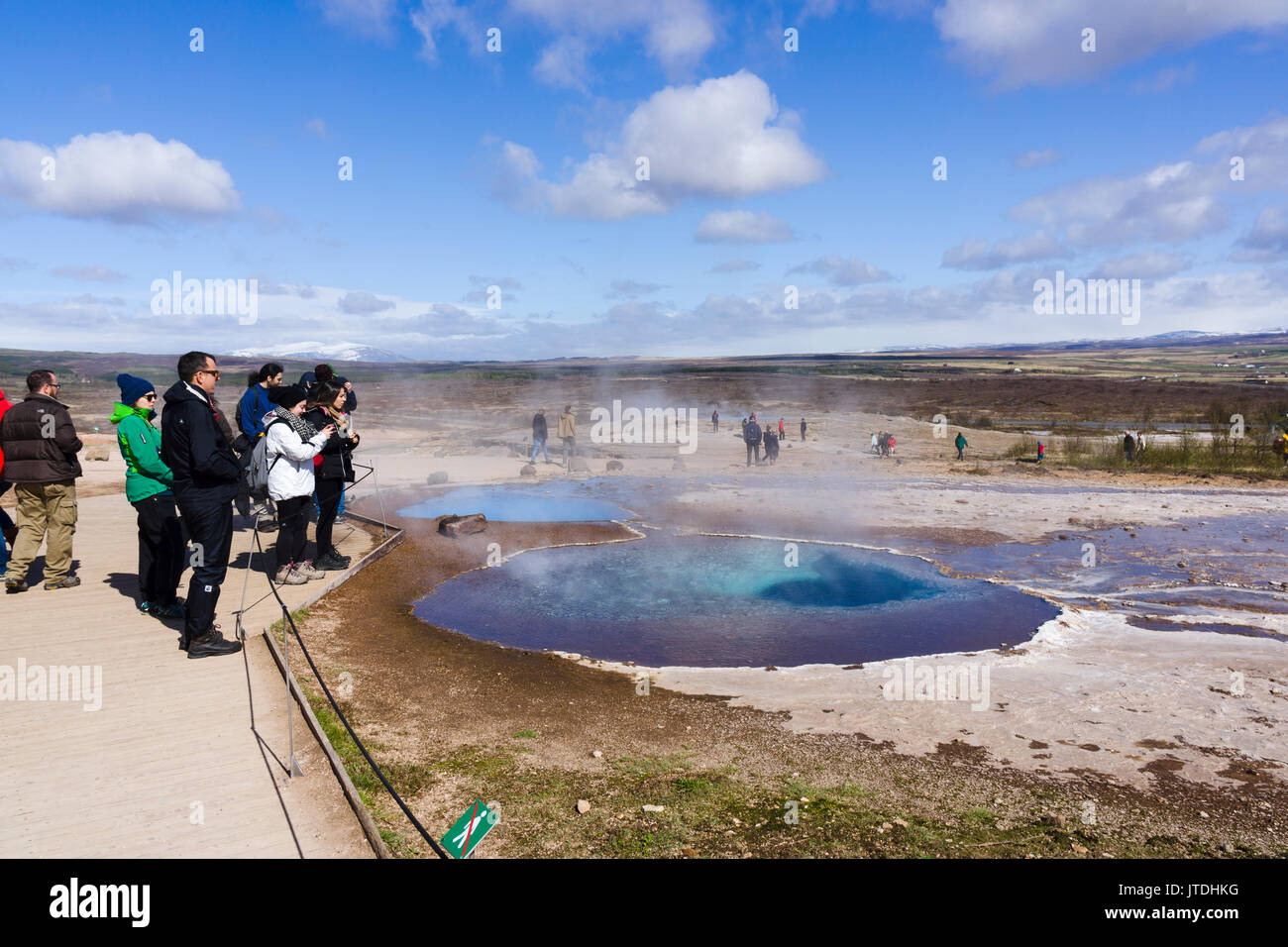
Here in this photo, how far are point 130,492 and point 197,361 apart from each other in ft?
5.13

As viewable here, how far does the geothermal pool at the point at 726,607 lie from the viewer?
301 inches

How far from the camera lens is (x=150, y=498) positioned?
20.6 ft

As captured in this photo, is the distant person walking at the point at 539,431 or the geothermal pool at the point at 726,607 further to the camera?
the distant person walking at the point at 539,431

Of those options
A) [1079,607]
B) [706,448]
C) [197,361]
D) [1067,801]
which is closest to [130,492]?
[197,361]

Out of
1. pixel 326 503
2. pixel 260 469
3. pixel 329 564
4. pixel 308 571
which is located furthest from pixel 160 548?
pixel 329 564

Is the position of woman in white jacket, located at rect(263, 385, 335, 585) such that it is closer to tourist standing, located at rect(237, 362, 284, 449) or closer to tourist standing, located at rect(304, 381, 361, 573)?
tourist standing, located at rect(304, 381, 361, 573)

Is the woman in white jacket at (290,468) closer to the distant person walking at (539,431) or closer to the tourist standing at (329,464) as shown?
the tourist standing at (329,464)

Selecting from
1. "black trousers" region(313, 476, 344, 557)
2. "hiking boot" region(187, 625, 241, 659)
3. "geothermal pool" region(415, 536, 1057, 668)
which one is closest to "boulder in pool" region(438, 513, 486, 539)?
"geothermal pool" region(415, 536, 1057, 668)

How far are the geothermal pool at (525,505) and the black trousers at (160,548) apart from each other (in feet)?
23.4

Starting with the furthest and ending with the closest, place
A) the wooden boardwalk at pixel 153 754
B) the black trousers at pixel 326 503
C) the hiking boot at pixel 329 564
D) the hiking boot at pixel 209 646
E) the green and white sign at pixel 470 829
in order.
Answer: the hiking boot at pixel 329 564 → the black trousers at pixel 326 503 → the hiking boot at pixel 209 646 → the wooden boardwalk at pixel 153 754 → the green and white sign at pixel 470 829

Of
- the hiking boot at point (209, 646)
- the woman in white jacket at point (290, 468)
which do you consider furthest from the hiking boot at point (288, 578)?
the hiking boot at point (209, 646)

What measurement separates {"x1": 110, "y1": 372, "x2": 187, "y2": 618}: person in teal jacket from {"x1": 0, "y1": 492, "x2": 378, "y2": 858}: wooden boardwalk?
251mm
